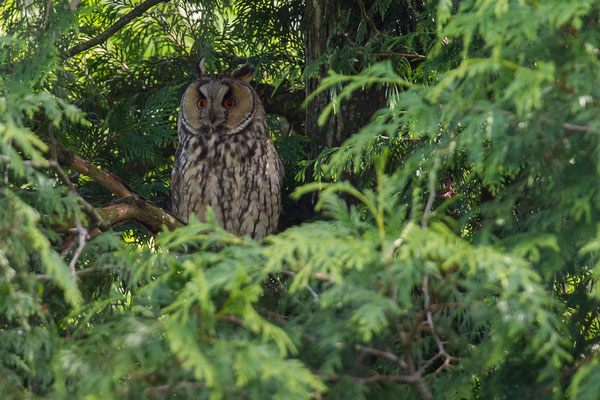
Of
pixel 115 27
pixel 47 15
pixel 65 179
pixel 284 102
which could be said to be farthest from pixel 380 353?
pixel 284 102

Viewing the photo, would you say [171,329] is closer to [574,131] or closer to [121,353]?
[121,353]

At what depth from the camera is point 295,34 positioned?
3186 millimetres

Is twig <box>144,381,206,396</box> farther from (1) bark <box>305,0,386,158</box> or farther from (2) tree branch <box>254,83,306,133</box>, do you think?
(2) tree branch <box>254,83,306,133</box>

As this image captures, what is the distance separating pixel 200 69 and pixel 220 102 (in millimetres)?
202

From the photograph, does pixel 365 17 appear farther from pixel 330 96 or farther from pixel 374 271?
pixel 374 271

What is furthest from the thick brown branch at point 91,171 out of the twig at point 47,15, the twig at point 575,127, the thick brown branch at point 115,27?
the twig at point 575,127

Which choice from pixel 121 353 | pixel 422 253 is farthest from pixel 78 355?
pixel 422 253

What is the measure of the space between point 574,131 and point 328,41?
1.44m

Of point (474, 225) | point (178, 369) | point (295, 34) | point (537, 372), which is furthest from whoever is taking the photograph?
point (295, 34)

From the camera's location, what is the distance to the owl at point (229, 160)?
3.20m

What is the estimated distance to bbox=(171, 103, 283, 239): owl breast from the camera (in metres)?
3.20

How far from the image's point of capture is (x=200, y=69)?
308 cm

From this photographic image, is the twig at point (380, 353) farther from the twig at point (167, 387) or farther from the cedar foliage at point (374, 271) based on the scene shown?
the twig at point (167, 387)

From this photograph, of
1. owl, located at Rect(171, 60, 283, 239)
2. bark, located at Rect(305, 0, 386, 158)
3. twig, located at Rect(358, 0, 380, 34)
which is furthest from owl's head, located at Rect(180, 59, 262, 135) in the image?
twig, located at Rect(358, 0, 380, 34)
